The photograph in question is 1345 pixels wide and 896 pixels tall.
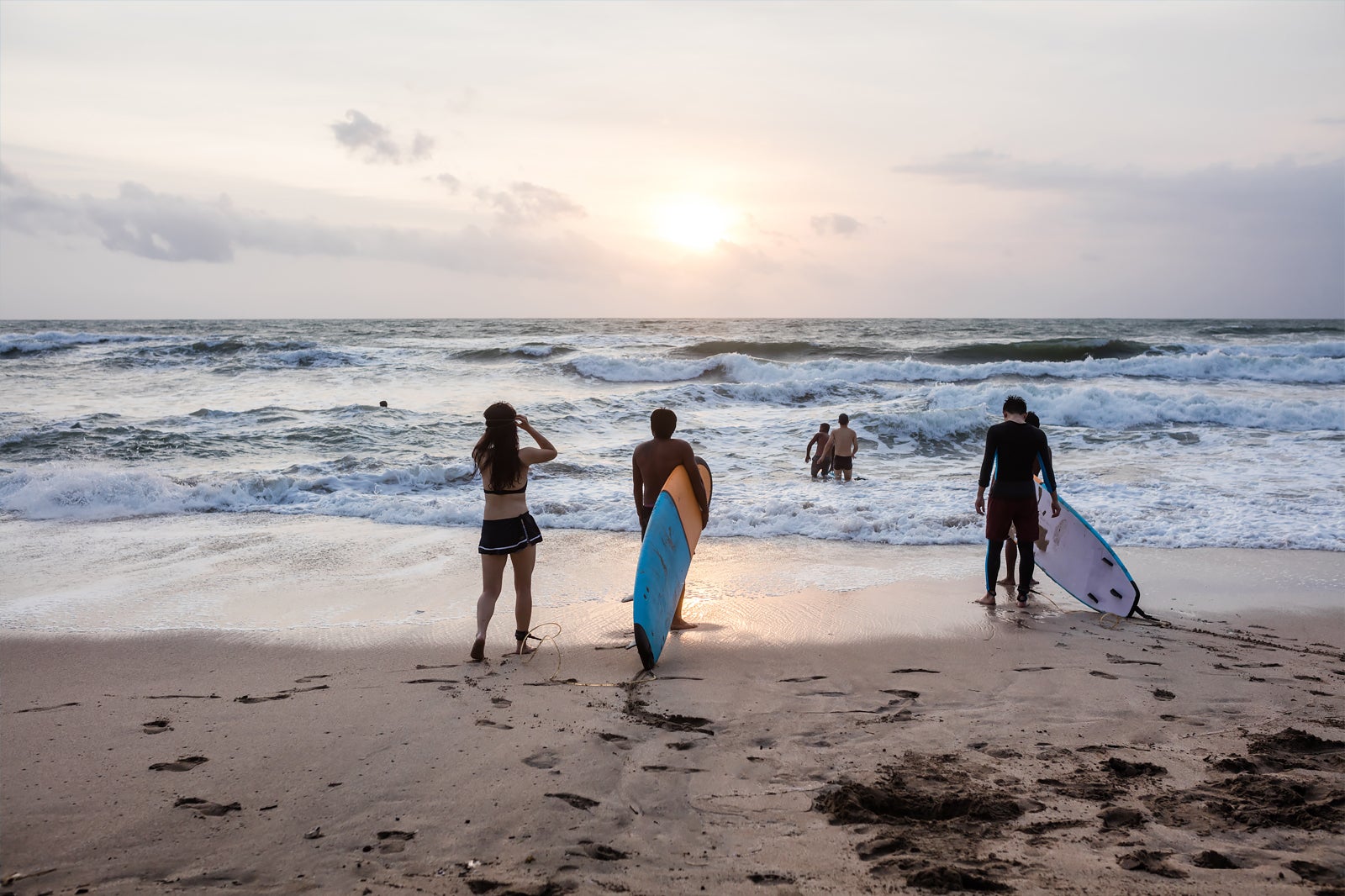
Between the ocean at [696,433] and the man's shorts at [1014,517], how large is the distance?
1955 mm

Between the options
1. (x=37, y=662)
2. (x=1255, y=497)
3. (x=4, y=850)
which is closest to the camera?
(x=4, y=850)

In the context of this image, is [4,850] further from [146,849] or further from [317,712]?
[317,712]

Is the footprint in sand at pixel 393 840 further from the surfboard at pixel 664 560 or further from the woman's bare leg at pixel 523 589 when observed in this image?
the woman's bare leg at pixel 523 589

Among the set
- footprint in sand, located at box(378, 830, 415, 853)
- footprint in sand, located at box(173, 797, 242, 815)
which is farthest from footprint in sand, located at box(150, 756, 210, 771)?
footprint in sand, located at box(378, 830, 415, 853)

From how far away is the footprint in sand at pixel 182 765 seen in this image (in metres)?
3.31

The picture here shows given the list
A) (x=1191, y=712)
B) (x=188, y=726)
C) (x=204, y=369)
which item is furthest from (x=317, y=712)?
(x=204, y=369)

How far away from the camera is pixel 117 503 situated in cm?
941

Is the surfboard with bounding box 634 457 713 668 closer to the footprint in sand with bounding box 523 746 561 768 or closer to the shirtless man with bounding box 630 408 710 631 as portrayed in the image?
the shirtless man with bounding box 630 408 710 631

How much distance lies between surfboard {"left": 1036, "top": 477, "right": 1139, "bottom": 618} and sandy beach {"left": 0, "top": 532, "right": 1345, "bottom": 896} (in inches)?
12.9

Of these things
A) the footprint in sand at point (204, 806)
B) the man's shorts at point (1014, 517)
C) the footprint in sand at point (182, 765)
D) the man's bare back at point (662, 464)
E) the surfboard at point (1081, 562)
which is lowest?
the footprint in sand at point (182, 765)

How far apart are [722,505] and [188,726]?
20.9 feet

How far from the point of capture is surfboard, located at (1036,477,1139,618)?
18.9 feet

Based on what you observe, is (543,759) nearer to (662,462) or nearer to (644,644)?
(644,644)

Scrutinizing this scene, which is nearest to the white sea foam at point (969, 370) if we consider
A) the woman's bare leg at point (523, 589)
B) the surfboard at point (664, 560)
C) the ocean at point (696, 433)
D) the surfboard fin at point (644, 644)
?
the ocean at point (696, 433)
